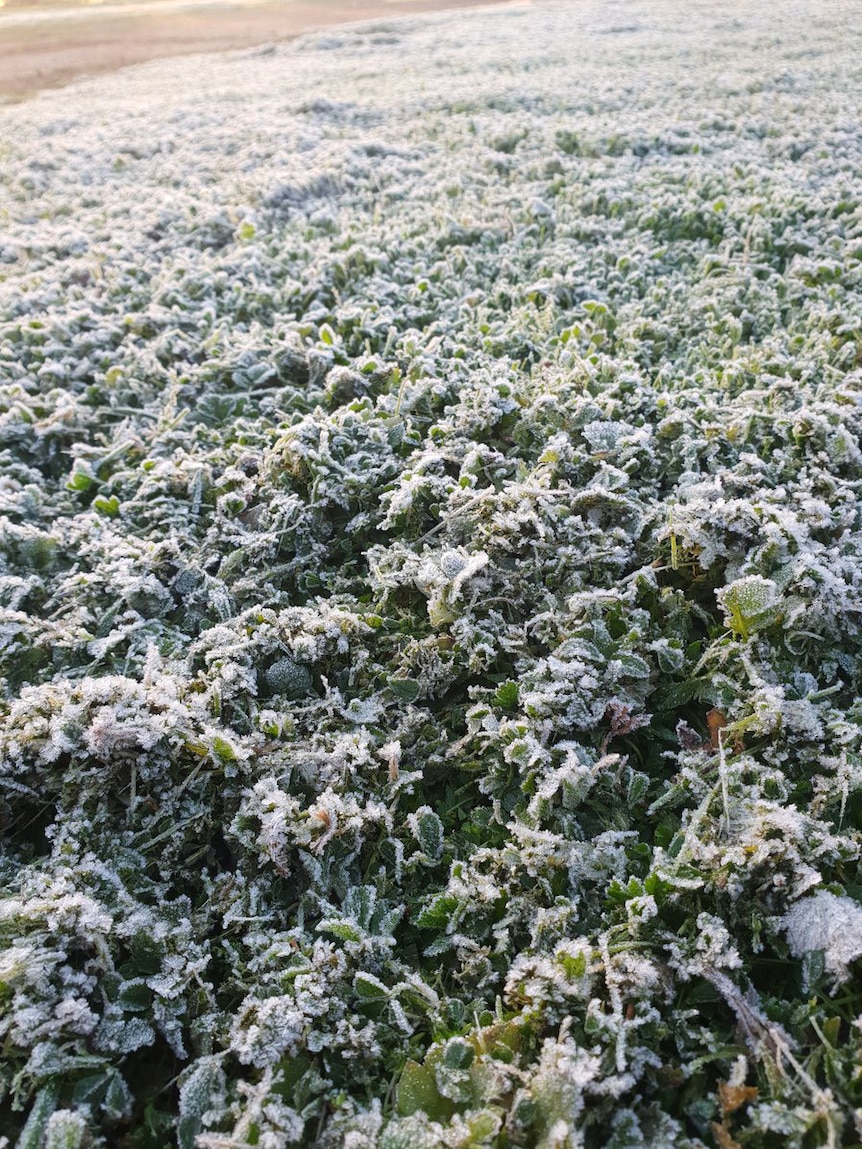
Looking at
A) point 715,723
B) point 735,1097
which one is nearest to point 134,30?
point 715,723

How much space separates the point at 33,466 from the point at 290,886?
3.67 m

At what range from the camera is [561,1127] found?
2.00 meters

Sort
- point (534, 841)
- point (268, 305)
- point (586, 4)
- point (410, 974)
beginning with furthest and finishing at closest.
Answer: point (586, 4)
point (268, 305)
point (534, 841)
point (410, 974)

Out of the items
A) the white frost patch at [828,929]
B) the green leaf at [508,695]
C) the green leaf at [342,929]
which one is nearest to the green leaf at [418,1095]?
the green leaf at [342,929]

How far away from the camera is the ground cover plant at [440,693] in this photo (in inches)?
90.1

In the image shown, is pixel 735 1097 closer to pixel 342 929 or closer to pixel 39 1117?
pixel 342 929

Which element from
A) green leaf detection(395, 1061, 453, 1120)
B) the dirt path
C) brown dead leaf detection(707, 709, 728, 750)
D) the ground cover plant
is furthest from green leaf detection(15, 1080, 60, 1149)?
the dirt path

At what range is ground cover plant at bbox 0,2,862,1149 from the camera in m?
2.29

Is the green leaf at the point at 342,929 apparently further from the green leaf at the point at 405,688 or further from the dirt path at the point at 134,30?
the dirt path at the point at 134,30

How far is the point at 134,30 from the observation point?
28625 mm

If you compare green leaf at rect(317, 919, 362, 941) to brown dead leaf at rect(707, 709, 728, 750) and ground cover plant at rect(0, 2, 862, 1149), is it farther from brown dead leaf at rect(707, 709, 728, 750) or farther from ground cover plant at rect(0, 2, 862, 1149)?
brown dead leaf at rect(707, 709, 728, 750)

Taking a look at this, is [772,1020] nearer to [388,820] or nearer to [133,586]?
[388,820]

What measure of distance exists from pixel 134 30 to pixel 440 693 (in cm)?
3468

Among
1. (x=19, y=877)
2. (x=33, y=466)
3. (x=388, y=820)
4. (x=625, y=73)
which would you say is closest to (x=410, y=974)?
(x=388, y=820)
